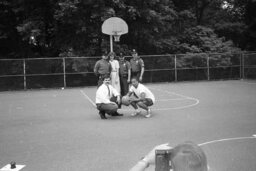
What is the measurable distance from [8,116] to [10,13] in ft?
60.3

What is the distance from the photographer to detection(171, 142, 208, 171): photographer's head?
1.92 m

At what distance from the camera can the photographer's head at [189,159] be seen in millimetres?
1920

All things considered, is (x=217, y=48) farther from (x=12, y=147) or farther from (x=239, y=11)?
(x=12, y=147)

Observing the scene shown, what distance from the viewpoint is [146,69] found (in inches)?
956

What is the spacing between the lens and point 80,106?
13484mm

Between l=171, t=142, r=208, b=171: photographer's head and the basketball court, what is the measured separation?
30.2 inches

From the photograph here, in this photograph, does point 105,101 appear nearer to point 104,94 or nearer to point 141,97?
point 104,94

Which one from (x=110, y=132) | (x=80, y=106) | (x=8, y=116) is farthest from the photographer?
(x=80, y=106)

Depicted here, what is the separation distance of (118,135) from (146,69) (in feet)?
54.3

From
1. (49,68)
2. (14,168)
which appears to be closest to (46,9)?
(49,68)

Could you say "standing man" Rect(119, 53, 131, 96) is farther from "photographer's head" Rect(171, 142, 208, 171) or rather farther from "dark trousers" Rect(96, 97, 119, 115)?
"photographer's head" Rect(171, 142, 208, 171)

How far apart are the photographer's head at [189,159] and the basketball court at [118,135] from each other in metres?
0.77

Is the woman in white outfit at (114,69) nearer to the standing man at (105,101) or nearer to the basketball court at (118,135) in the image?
the basketball court at (118,135)

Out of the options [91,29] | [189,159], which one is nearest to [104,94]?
[189,159]
